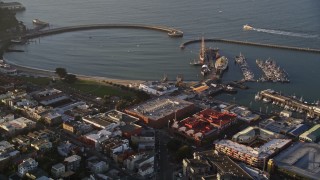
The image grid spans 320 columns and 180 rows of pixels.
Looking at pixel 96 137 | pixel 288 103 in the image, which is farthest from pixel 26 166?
pixel 288 103

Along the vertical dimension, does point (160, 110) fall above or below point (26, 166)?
above

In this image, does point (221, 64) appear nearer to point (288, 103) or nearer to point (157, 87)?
point (157, 87)

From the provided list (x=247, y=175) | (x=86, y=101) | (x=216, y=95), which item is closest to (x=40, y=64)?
(x=86, y=101)

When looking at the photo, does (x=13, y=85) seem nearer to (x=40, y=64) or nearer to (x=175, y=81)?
(x=40, y=64)

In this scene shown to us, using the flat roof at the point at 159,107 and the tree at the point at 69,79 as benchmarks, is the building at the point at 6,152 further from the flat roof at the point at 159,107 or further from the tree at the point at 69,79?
the tree at the point at 69,79

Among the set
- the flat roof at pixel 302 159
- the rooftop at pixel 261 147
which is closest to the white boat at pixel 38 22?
the rooftop at pixel 261 147

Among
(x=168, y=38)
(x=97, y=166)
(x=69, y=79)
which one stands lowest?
(x=97, y=166)
